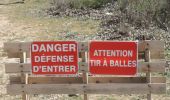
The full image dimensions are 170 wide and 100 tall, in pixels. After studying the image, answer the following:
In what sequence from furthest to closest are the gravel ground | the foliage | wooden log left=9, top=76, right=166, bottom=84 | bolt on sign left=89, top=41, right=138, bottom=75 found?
1. the foliage
2. the gravel ground
3. wooden log left=9, top=76, right=166, bottom=84
4. bolt on sign left=89, top=41, right=138, bottom=75

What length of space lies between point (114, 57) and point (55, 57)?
840 millimetres

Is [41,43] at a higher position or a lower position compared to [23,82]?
higher

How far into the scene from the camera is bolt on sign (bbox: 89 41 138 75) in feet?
21.4

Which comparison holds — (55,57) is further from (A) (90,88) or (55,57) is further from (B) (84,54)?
(A) (90,88)

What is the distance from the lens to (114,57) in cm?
652

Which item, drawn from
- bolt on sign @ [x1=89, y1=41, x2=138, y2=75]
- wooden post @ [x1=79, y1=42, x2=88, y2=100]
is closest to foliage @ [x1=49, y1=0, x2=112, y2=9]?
wooden post @ [x1=79, y1=42, x2=88, y2=100]

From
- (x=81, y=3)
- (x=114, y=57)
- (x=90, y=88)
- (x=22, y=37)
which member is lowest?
(x=90, y=88)

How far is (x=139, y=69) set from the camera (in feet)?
21.6

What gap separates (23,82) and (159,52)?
2034 millimetres

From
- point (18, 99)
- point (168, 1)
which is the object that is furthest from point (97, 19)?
point (18, 99)

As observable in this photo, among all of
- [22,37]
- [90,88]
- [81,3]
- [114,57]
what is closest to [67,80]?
[90,88]

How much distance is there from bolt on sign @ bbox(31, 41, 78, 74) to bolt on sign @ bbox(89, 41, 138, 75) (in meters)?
0.27

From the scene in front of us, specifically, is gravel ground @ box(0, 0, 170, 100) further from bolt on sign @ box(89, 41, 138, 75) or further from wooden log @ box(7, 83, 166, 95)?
bolt on sign @ box(89, 41, 138, 75)

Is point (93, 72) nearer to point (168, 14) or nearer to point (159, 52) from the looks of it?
point (159, 52)
